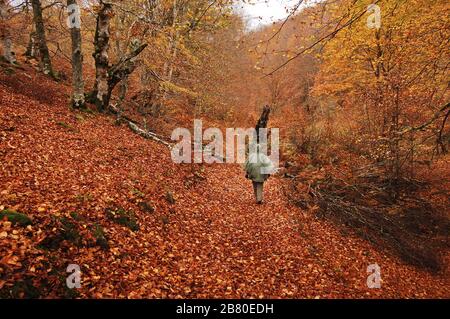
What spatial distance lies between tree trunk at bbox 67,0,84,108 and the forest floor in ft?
4.00

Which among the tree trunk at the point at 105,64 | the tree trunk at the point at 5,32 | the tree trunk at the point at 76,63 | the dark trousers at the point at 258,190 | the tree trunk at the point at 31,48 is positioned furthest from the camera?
the tree trunk at the point at 31,48

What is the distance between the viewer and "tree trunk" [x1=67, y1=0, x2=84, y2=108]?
34.4 ft

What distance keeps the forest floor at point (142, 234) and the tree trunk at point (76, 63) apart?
4.00 ft

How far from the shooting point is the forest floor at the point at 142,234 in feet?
14.5

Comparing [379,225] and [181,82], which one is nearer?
[379,225]

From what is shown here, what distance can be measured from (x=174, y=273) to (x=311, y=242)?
4040 millimetres

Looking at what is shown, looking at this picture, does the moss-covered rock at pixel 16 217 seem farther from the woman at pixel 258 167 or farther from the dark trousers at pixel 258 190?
the dark trousers at pixel 258 190

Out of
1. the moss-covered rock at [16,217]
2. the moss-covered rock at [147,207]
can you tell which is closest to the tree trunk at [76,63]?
the moss-covered rock at [147,207]

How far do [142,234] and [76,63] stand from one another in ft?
27.2

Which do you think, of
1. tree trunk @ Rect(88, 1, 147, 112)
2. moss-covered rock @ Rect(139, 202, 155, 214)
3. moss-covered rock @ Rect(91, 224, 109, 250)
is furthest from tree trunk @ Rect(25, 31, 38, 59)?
moss-covered rock @ Rect(91, 224, 109, 250)

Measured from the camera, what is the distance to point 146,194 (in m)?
7.58
